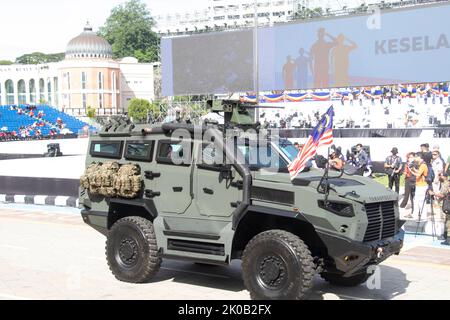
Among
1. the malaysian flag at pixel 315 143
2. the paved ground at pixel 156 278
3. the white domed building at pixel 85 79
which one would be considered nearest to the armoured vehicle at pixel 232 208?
the malaysian flag at pixel 315 143

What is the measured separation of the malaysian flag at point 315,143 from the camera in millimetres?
8055

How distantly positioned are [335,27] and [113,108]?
169 ft

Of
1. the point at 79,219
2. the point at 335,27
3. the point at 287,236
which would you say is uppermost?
the point at 335,27

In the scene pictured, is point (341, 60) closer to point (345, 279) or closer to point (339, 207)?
point (345, 279)

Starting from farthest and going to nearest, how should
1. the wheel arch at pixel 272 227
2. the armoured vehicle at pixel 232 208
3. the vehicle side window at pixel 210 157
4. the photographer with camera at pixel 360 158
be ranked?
the photographer with camera at pixel 360 158 → the vehicle side window at pixel 210 157 → the wheel arch at pixel 272 227 → the armoured vehicle at pixel 232 208

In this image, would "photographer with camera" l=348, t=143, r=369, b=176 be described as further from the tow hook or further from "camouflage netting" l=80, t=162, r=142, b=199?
the tow hook

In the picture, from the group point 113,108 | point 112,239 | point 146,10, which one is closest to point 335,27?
point 112,239

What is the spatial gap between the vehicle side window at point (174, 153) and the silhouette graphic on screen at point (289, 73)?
116 ft

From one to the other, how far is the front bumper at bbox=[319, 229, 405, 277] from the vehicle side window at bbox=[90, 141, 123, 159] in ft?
12.7

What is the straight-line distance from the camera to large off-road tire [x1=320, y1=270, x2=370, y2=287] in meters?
9.46

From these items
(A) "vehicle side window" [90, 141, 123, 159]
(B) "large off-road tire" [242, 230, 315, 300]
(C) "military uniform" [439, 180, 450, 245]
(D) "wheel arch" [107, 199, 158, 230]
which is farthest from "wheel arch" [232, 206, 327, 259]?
(C) "military uniform" [439, 180, 450, 245]

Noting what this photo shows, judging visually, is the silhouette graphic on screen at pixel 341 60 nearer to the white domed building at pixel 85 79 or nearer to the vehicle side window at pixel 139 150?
the vehicle side window at pixel 139 150
